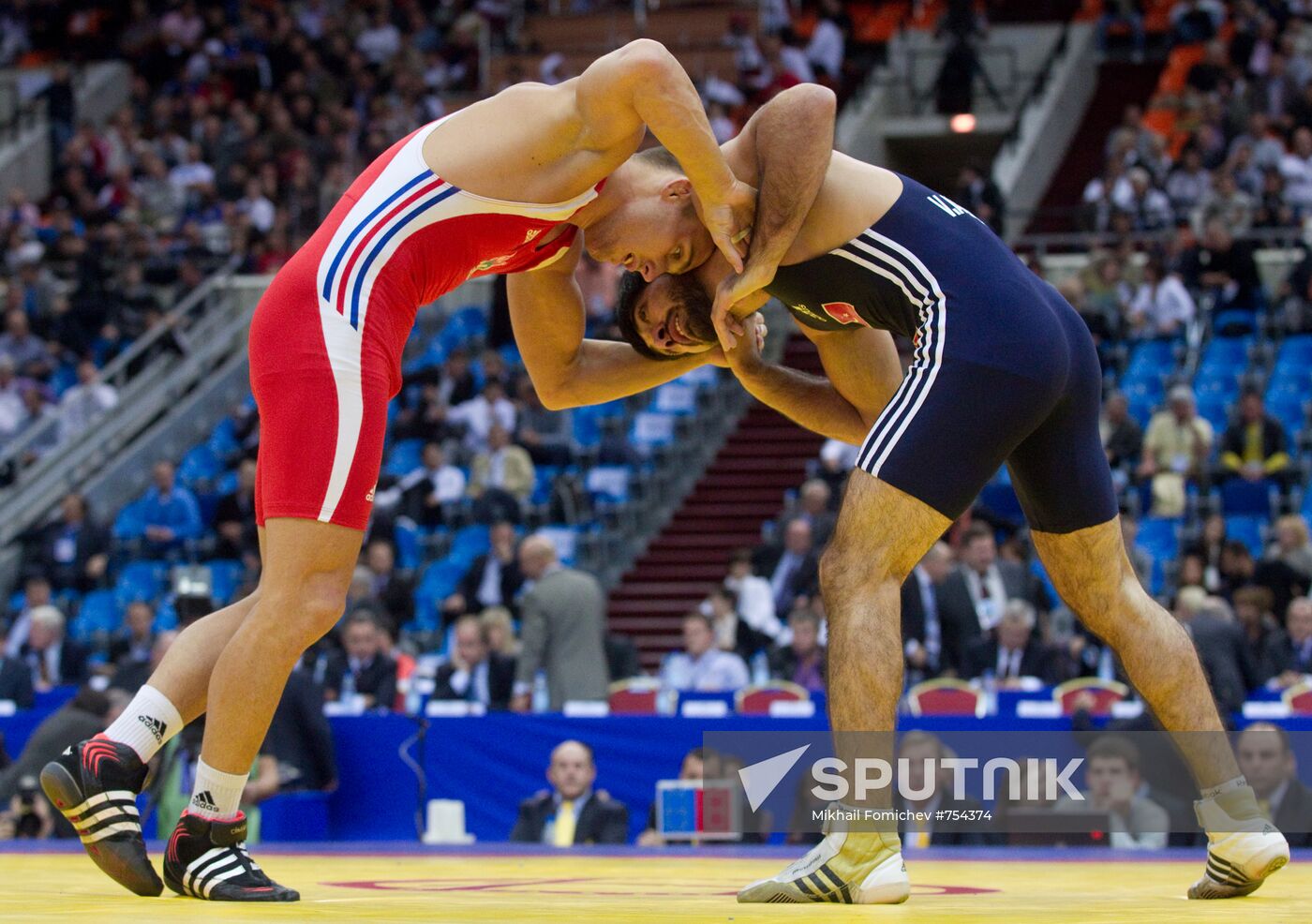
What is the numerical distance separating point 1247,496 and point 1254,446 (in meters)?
0.41

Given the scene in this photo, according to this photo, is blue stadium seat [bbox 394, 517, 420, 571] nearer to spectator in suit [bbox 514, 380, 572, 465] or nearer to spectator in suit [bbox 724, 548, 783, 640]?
spectator in suit [bbox 514, 380, 572, 465]

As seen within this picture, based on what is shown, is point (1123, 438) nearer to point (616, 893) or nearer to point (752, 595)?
point (752, 595)

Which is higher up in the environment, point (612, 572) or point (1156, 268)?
point (1156, 268)

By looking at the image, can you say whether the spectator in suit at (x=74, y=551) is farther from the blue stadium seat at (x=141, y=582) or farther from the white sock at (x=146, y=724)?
the white sock at (x=146, y=724)

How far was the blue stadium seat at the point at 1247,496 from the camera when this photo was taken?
13039mm

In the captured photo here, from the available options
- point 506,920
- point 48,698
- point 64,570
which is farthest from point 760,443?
point 506,920

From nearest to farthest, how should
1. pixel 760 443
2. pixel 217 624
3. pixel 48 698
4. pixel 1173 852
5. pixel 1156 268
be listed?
pixel 217 624 < pixel 1173 852 < pixel 48 698 < pixel 1156 268 < pixel 760 443

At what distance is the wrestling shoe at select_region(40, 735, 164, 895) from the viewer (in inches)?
168

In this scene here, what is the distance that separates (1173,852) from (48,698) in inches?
290

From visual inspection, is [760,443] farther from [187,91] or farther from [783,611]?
[187,91]

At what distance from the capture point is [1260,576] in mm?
11461

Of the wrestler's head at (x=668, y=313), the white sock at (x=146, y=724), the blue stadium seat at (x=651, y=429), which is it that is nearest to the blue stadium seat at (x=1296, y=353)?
the blue stadium seat at (x=651, y=429)

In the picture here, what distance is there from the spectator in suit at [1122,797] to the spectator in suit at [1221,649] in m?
1.49

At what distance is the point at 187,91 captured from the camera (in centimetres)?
2314
